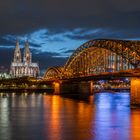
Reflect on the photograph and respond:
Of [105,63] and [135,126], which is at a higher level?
[105,63]

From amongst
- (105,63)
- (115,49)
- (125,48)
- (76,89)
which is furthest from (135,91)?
(76,89)

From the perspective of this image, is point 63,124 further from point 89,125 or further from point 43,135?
point 43,135

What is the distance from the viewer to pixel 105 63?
112812 mm

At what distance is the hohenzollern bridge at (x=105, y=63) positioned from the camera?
85312mm

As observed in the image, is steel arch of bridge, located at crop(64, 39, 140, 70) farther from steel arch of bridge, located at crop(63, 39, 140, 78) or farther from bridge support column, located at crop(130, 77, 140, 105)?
bridge support column, located at crop(130, 77, 140, 105)

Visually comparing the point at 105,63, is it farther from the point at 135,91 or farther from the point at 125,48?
the point at 135,91

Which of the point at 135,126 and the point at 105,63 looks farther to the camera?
the point at 105,63

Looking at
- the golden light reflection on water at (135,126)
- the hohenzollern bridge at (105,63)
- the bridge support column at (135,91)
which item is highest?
the hohenzollern bridge at (105,63)

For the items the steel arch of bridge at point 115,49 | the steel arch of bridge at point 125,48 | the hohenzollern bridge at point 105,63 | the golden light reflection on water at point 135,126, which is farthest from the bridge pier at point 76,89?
the golden light reflection on water at point 135,126

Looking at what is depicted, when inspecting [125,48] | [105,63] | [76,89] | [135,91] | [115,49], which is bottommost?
[135,91]

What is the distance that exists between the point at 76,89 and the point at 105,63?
59.6m

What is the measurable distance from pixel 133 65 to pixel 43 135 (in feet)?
158

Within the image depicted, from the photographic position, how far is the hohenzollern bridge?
280 ft

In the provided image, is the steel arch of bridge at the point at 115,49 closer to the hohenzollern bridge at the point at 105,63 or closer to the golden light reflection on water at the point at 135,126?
the hohenzollern bridge at the point at 105,63
